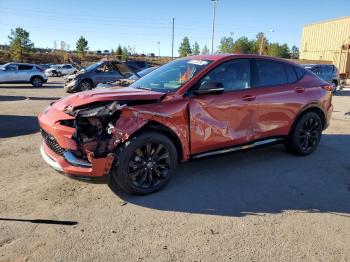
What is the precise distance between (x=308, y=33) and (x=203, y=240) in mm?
63596

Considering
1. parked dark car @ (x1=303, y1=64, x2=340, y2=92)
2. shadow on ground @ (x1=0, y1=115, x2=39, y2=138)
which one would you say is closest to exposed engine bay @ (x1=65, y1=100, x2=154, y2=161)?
shadow on ground @ (x1=0, y1=115, x2=39, y2=138)

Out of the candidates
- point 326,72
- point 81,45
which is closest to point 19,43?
point 81,45

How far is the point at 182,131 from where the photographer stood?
14.8ft

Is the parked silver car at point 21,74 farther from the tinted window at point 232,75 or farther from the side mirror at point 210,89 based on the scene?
the side mirror at point 210,89

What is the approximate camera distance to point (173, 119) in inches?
173

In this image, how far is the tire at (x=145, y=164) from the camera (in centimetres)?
408

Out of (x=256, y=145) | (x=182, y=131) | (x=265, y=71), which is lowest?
(x=256, y=145)

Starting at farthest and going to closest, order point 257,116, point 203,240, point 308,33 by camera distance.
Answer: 1. point 308,33
2. point 257,116
3. point 203,240

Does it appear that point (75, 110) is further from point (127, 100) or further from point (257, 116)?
point (257, 116)

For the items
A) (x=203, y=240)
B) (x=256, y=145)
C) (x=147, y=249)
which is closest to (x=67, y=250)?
(x=147, y=249)

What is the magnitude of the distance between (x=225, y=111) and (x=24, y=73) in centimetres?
2101

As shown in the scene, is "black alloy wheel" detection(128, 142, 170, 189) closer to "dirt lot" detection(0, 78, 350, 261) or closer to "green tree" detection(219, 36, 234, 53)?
"dirt lot" detection(0, 78, 350, 261)

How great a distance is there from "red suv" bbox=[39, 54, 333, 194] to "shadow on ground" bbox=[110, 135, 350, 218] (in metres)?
0.38

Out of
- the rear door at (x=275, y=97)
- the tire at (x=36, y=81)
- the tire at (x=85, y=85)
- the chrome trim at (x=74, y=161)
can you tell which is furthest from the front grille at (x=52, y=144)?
the tire at (x=36, y=81)
